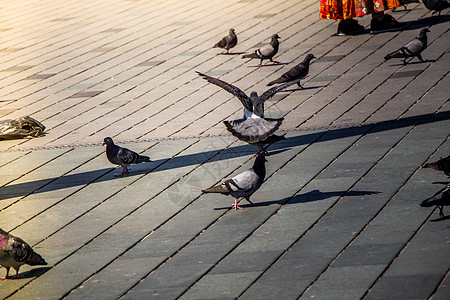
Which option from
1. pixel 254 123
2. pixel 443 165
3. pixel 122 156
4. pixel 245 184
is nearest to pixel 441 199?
pixel 443 165

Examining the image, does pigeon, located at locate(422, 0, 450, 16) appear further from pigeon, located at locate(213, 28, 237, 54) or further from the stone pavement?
pigeon, located at locate(213, 28, 237, 54)

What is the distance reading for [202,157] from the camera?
833cm

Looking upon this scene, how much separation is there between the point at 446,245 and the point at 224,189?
2.06 meters

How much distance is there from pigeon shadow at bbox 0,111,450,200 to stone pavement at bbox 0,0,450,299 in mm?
25

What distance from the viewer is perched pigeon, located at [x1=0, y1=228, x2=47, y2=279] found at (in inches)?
220

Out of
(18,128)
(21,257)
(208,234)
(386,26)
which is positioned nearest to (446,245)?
(208,234)

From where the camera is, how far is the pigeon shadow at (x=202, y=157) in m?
7.95

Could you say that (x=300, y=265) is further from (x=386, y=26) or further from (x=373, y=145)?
(x=386, y=26)

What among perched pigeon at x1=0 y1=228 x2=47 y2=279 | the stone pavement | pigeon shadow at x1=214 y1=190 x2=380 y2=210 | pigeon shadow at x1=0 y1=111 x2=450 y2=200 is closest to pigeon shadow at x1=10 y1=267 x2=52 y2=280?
the stone pavement

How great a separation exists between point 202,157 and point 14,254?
3142mm

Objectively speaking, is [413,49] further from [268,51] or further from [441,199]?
[441,199]

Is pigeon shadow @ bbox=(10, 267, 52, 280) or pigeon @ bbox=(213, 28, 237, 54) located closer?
pigeon shadow @ bbox=(10, 267, 52, 280)

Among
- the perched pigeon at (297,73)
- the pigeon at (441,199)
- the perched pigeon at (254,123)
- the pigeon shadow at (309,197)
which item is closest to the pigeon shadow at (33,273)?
the pigeon shadow at (309,197)

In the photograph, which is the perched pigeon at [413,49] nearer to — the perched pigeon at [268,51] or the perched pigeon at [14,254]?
the perched pigeon at [268,51]
